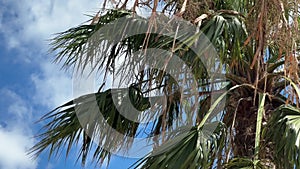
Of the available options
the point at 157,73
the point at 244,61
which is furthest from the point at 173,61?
the point at 244,61

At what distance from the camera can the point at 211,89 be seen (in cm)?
365

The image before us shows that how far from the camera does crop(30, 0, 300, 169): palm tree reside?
278 centimetres

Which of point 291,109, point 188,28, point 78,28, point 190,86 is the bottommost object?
point 291,109

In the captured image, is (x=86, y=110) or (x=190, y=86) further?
(x=86, y=110)

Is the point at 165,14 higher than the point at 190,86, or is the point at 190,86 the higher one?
the point at 165,14

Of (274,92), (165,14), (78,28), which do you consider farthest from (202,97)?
(78,28)

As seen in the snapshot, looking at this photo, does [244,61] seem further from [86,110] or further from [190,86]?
[86,110]

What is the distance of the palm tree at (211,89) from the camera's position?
2.78 meters

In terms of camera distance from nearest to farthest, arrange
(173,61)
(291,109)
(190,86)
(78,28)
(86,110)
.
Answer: (291,109) < (173,61) < (190,86) < (86,110) < (78,28)

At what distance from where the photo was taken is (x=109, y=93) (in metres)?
3.86

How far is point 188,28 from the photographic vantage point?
10.2 ft

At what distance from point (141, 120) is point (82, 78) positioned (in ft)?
1.83

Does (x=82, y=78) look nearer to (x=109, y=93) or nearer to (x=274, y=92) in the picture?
(x=109, y=93)

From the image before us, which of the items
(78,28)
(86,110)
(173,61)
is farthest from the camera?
(78,28)
